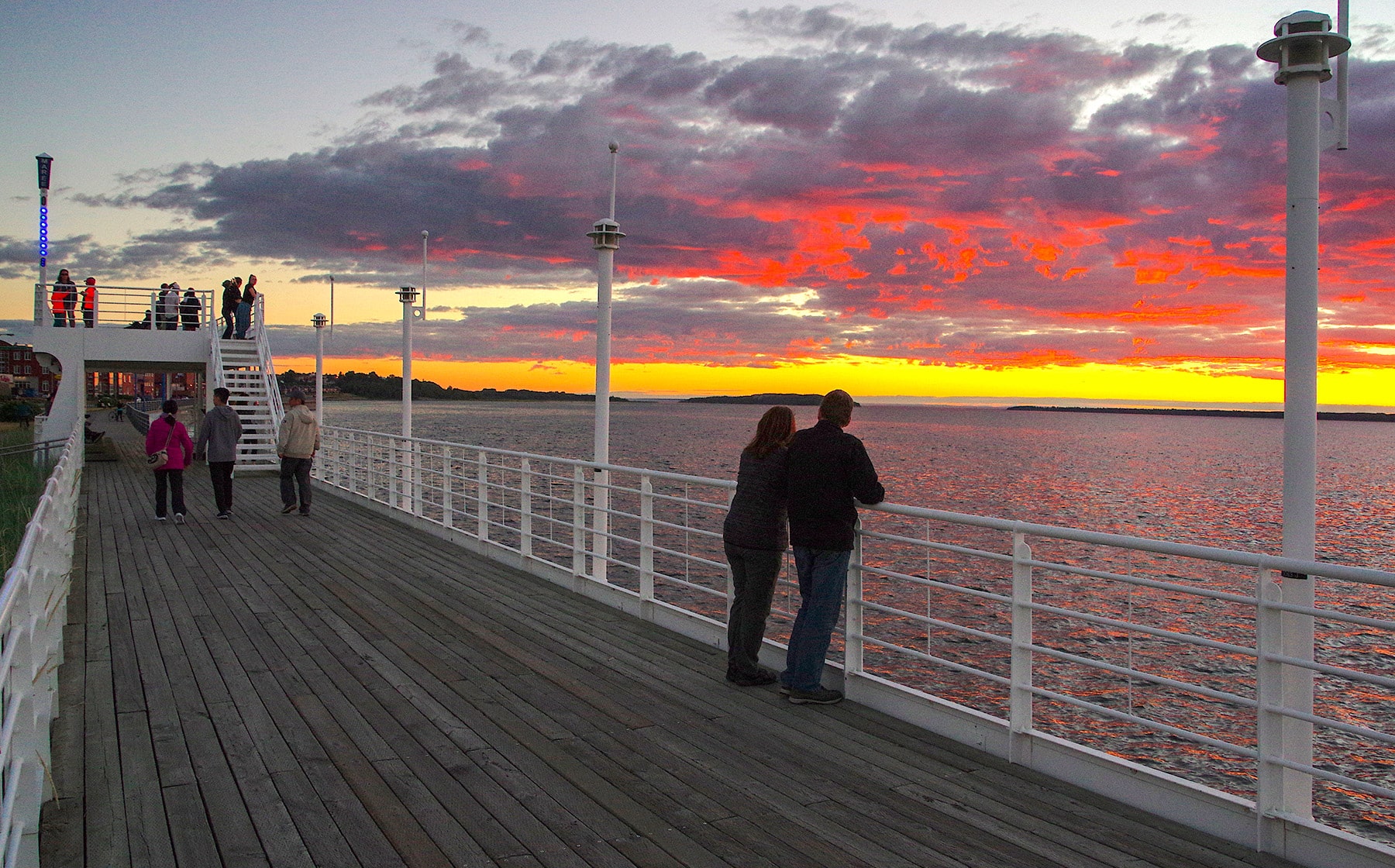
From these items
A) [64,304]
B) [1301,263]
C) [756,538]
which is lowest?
[756,538]

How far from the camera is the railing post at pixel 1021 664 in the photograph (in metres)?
4.22

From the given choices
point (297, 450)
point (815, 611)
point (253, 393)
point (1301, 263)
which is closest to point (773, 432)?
point (815, 611)

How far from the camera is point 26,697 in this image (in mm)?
3166

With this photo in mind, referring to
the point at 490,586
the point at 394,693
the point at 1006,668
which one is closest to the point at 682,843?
the point at 394,693

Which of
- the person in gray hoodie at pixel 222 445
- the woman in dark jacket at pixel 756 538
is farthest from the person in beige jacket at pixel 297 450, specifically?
the woman in dark jacket at pixel 756 538

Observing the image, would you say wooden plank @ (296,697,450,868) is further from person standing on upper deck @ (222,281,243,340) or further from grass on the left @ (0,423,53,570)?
person standing on upper deck @ (222,281,243,340)

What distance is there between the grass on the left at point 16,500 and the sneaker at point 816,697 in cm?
416

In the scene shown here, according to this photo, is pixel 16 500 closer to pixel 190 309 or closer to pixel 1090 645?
pixel 190 309

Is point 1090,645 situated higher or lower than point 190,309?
lower

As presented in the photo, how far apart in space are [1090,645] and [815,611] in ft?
39.7

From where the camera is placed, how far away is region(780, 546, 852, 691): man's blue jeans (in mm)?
4953

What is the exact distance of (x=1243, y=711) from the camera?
41.8 feet

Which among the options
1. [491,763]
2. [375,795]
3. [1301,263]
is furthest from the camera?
[491,763]

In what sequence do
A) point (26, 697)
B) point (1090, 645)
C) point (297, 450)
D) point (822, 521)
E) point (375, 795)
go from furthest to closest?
point (1090, 645) < point (297, 450) < point (822, 521) < point (375, 795) < point (26, 697)
